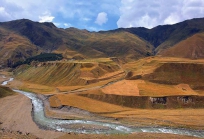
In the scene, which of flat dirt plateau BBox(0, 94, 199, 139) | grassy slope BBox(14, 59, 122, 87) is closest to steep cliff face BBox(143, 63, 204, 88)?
grassy slope BBox(14, 59, 122, 87)

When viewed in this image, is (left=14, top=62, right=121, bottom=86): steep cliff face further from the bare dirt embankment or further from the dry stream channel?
the dry stream channel

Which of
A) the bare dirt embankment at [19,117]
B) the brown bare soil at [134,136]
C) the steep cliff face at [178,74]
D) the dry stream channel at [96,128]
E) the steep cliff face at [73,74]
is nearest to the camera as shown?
the brown bare soil at [134,136]

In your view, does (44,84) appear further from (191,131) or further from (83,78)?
(191,131)

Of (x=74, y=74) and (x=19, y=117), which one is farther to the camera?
(x=74, y=74)

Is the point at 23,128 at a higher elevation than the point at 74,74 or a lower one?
lower

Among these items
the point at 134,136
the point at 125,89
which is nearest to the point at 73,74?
the point at 125,89

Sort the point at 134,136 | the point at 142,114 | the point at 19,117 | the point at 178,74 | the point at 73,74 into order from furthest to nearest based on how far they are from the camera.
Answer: the point at 73,74
the point at 178,74
the point at 142,114
the point at 19,117
the point at 134,136

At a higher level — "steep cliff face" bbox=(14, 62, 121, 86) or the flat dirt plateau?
"steep cliff face" bbox=(14, 62, 121, 86)

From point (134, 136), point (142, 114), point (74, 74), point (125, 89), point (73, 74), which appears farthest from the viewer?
point (73, 74)

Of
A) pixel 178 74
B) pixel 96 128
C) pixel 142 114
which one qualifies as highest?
pixel 178 74

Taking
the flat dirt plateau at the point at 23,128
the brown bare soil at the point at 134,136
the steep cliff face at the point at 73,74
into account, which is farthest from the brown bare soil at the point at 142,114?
the steep cliff face at the point at 73,74

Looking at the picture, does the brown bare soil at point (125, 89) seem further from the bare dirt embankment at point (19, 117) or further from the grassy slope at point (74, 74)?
the bare dirt embankment at point (19, 117)

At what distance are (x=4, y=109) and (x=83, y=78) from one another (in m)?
66.5

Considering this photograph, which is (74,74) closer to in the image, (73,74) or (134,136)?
(73,74)
